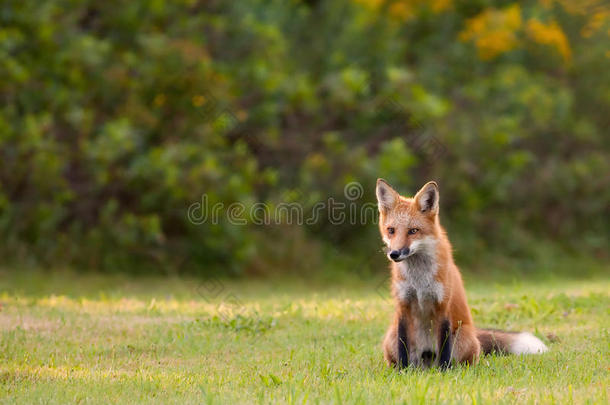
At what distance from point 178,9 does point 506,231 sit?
9.64m

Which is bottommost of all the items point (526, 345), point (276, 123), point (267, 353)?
point (267, 353)

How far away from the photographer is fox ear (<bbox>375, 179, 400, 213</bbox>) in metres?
6.47

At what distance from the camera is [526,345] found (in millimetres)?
6855

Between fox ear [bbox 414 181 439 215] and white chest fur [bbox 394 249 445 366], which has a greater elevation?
fox ear [bbox 414 181 439 215]

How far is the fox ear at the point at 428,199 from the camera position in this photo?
6277 millimetres

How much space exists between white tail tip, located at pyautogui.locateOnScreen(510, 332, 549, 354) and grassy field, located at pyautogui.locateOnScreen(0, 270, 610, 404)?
0.17 meters

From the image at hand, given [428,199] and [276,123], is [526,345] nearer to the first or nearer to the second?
[428,199]

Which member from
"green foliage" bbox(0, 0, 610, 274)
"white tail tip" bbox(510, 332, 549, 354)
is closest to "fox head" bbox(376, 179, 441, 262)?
"white tail tip" bbox(510, 332, 549, 354)

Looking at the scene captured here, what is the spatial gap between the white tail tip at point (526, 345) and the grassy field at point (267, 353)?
0.55 feet

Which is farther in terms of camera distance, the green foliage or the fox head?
the green foliage

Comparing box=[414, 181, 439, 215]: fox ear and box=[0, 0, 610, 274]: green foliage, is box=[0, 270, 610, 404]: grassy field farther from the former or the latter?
box=[0, 0, 610, 274]: green foliage

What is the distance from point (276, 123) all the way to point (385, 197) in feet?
35.4

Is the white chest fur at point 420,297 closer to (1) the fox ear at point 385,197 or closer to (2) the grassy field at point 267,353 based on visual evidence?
(2) the grassy field at point 267,353

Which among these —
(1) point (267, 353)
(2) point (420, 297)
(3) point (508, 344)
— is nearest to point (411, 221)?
(2) point (420, 297)
